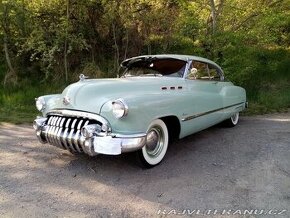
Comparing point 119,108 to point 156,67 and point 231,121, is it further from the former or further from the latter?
point 231,121

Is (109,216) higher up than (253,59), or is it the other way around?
(253,59)

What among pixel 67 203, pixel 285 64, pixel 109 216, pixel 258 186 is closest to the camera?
pixel 109 216

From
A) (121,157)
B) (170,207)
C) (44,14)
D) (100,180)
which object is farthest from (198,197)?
(44,14)

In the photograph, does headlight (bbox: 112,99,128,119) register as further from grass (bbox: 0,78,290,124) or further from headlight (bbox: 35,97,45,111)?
grass (bbox: 0,78,290,124)

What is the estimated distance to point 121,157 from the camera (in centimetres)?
509

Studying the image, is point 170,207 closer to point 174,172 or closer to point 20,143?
point 174,172

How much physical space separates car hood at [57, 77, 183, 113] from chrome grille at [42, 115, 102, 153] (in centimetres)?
16

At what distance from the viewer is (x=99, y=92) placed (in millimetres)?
4582

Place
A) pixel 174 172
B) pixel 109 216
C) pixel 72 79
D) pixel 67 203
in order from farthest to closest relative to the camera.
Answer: pixel 72 79 → pixel 174 172 → pixel 67 203 → pixel 109 216

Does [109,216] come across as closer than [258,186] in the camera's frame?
Yes

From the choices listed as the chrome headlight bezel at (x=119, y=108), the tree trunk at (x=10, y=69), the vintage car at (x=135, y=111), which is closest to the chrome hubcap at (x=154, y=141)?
the vintage car at (x=135, y=111)

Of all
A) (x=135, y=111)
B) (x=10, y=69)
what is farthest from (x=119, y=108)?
(x=10, y=69)

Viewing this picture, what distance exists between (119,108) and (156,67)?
1903 mm

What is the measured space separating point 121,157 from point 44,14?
7.12 m
